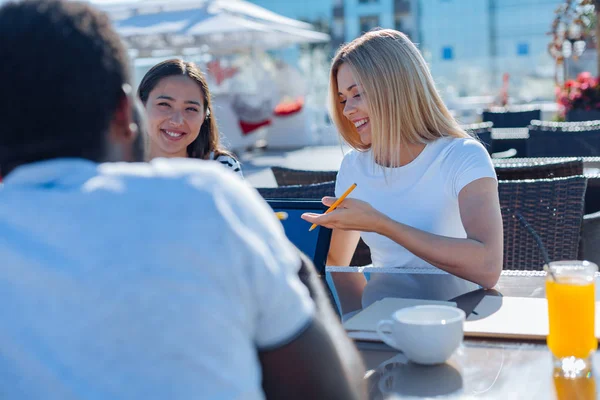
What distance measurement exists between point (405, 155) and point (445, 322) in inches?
40.4

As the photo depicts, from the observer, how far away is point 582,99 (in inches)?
243

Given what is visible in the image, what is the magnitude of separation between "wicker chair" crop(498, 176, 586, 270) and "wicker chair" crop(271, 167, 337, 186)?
71 centimetres

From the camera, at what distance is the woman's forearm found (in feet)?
5.41

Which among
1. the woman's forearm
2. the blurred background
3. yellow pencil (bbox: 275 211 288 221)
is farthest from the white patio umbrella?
the woman's forearm

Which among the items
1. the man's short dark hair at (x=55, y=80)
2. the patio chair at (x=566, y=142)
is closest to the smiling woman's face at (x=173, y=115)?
the man's short dark hair at (x=55, y=80)

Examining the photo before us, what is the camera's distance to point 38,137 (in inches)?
28.8

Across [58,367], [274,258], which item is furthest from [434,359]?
[58,367]

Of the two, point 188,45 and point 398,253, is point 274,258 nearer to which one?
point 398,253

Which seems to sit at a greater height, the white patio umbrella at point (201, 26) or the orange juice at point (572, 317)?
the white patio umbrella at point (201, 26)

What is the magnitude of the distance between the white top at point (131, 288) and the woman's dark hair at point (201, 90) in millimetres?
1817

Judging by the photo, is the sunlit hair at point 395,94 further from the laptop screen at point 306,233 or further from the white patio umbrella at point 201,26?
the white patio umbrella at point 201,26

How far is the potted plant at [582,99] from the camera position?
6051 millimetres

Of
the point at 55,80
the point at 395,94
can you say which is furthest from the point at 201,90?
the point at 55,80

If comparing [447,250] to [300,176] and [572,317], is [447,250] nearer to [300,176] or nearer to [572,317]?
[572,317]
